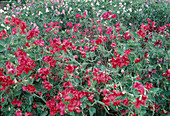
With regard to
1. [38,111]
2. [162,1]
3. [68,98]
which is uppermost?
[162,1]

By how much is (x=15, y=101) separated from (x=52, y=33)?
1378 mm

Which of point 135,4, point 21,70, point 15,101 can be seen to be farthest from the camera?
point 135,4

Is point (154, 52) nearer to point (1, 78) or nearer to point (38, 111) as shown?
point (38, 111)

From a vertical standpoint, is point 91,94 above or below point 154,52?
below

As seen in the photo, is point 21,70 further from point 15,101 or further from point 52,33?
point 52,33

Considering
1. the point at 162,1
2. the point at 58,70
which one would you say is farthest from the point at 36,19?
the point at 162,1

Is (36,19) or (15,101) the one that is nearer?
(15,101)

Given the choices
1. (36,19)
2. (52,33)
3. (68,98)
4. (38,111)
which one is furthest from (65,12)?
(68,98)

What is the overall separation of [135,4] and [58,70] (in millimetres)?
3170

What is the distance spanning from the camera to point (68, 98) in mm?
1381

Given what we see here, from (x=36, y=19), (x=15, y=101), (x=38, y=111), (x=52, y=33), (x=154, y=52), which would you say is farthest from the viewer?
(x=36, y=19)

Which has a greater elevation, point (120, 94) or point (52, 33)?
point (52, 33)

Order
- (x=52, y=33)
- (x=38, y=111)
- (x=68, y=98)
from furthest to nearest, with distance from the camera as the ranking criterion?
(x=52, y=33)
(x=38, y=111)
(x=68, y=98)

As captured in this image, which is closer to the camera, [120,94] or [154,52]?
[120,94]
